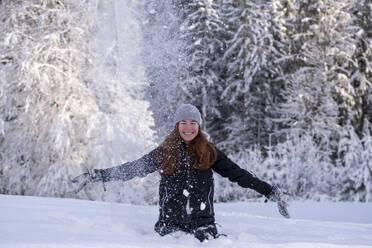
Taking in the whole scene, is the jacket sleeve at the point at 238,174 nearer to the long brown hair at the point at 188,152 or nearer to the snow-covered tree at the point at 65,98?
the long brown hair at the point at 188,152

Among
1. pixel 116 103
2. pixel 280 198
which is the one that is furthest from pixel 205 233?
pixel 116 103

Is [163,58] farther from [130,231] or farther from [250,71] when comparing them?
[130,231]

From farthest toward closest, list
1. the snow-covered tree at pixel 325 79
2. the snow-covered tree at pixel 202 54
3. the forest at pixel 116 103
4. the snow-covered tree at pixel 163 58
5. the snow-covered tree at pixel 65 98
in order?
the snow-covered tree at pixel 202 54
the snow-covered tree at pixel 325 79
the snow-covered tree at pixel 163 58
the snow-covered tree at pixel 65 98
the forest at pixel 116 103

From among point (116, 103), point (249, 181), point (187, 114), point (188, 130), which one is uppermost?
point (116, 103)

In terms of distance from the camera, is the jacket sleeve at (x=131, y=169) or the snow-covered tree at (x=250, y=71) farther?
the snow-covered tree at (x=250, y=71)

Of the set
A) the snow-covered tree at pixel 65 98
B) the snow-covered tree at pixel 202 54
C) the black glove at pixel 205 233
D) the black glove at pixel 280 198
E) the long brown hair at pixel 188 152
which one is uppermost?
the snow-covered tree at pixel 202 54

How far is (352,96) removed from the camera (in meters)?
19.6

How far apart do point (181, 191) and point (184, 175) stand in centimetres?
14

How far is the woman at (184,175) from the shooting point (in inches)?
139

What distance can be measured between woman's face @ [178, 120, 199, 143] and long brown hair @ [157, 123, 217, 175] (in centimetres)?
4

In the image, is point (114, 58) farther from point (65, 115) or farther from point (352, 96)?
point (352, 96)

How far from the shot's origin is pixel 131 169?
3586 mm

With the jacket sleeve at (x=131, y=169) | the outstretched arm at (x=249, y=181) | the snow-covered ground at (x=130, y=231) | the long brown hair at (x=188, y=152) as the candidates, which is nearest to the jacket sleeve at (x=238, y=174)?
the outstretched arm at (x=249, y=181)

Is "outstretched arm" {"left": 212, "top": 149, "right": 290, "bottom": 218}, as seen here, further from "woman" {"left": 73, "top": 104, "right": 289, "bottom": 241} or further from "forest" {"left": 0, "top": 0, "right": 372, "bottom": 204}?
"forest" {"left": 0, "top": 0, "right": 372, "bottom": 204}
